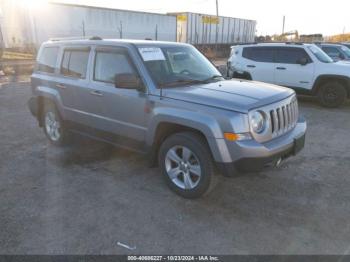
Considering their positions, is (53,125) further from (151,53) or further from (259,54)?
(259,54)

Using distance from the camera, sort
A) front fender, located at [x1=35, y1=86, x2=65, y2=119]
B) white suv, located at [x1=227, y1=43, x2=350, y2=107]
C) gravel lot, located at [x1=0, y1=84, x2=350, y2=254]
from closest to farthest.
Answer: gravel lot, located at [x1=0, y1=84, x2=350, y2=254], front fender, located at [x1=35, y1=86, x2=65, y2=119], white suv, located at [x1=227, y1=43, x2=350, y2=107]

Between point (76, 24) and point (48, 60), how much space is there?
810 inches

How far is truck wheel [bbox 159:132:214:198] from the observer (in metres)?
3.55

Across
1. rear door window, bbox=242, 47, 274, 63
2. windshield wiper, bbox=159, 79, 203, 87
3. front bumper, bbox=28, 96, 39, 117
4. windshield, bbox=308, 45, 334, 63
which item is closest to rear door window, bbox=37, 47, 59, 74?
front bumper, bbox=28, 96, 39, 117

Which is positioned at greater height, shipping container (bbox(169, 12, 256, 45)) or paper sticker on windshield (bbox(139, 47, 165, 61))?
shipping container (bbox(169, 12, 256, 45))

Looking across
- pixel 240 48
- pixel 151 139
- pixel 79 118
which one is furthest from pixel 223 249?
pixel 240 48

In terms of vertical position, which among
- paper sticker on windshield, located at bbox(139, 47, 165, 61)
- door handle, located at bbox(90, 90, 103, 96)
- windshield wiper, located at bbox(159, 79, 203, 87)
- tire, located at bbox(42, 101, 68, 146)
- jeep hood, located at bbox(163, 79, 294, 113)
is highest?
paper sticker on windshield, located at bbox(139, 47, 165, 61)

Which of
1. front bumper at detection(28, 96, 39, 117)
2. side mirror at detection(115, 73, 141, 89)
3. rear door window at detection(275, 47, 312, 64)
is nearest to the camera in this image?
side mirror at detection(115, 73, 141, 89)

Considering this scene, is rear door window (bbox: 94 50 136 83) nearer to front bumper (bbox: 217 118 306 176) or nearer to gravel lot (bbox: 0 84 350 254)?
gravel lot (bbox: 0 84 350 254)

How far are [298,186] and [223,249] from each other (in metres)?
1.75

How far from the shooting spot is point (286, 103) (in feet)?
12.8

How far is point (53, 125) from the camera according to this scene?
5809mm

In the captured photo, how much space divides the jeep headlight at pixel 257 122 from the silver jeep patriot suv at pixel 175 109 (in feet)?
0.04

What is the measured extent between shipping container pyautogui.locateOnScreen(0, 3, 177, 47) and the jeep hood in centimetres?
2275
